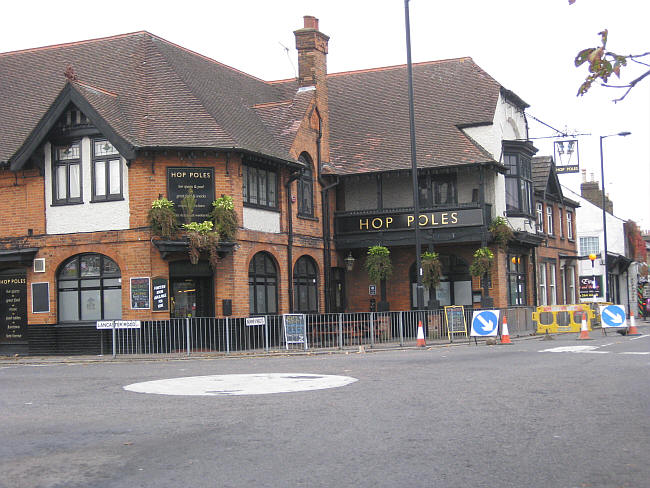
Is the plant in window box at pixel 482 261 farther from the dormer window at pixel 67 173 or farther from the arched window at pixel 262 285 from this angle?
the dormer window at pixel 67 173

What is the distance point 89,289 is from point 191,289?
3056mm

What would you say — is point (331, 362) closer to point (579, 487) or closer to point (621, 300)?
point (579, 487)

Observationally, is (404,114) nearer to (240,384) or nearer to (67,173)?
(67,173)

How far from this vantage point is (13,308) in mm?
28250

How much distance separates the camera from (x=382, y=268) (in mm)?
32062

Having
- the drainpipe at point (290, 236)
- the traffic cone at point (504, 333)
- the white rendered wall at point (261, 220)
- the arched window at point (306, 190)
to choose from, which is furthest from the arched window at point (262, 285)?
the traffic cone at point (504, 333)

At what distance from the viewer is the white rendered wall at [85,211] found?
2600cm

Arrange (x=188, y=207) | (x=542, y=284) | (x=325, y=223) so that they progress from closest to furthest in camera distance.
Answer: (x=188, y=207)
(x=325, y=223)
(x=542, y=284)

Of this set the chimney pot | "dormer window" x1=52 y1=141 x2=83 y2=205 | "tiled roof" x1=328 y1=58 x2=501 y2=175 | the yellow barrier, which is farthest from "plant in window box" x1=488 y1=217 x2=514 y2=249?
"dormer window" x1=52 y1=141 x2=83 y2=205

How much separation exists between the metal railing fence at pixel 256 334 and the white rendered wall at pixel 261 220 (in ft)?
10.3

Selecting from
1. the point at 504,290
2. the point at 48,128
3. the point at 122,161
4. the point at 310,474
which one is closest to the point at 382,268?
the point at 504,290

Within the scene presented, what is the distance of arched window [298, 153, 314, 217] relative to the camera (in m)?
31.0

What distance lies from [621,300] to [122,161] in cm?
4417

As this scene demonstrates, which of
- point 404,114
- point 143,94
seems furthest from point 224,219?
point 404,114
